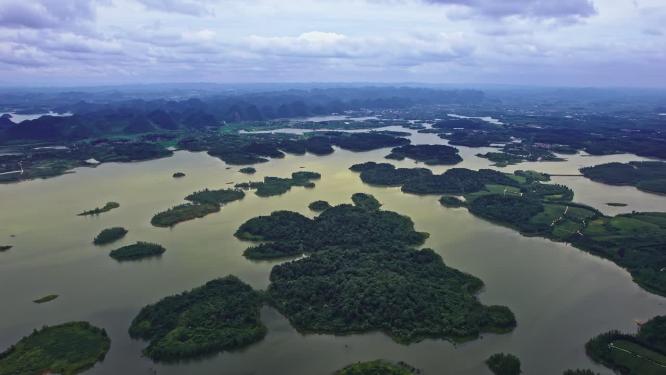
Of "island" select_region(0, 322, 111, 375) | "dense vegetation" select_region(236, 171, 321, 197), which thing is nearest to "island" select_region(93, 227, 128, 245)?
"island" select_region(0, 322, 111, 375)

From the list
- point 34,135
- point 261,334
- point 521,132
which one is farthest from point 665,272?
point 34,135

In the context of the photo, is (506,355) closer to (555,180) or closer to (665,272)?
(665,272)

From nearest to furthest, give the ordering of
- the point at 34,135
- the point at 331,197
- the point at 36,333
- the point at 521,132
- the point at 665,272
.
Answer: the point at 36,333, the point at 665,272, the point at 331,197, the point at 34,135, the point at 521,132

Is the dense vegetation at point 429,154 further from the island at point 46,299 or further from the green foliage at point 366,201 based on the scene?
the island at point 46,299

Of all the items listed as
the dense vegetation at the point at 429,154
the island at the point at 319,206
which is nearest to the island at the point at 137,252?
the island at the point at 319,206

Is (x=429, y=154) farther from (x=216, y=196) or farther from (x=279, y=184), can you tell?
(x=216, y=196)

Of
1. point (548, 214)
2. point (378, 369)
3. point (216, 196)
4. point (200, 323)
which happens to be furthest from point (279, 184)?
point (378, 369)
